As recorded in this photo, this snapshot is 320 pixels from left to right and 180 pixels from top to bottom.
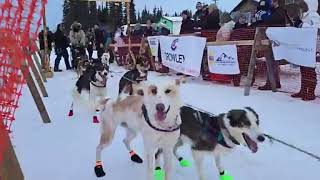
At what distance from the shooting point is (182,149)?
439cm

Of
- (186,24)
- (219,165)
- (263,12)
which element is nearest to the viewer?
(219,165)

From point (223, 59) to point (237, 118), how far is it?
19.0ft

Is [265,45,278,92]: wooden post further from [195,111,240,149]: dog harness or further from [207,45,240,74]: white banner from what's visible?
[195,111,240,149]: dog harness

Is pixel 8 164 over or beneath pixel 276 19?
beneath

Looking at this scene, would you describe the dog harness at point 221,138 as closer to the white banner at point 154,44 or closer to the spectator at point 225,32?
the spectator at point 225,32

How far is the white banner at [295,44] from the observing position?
612 centimetres

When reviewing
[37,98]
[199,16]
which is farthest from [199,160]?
[199,16]

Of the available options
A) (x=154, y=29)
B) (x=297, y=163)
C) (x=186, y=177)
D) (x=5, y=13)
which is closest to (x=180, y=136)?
(x=186, y=177)

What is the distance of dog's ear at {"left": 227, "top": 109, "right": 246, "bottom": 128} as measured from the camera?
316 centimetres

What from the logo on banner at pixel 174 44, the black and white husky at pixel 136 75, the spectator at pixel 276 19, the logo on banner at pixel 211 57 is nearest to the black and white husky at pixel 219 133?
the black and white husky at pixel 136 75

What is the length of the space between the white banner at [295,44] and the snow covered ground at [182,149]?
0.63 m

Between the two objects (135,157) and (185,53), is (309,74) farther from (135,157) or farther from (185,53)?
(185,53)

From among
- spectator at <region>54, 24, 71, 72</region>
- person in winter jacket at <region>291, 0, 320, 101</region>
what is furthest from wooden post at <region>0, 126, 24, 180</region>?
spectator at <region>54, 24, 71, 72</region>

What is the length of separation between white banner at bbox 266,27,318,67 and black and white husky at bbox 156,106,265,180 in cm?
318
